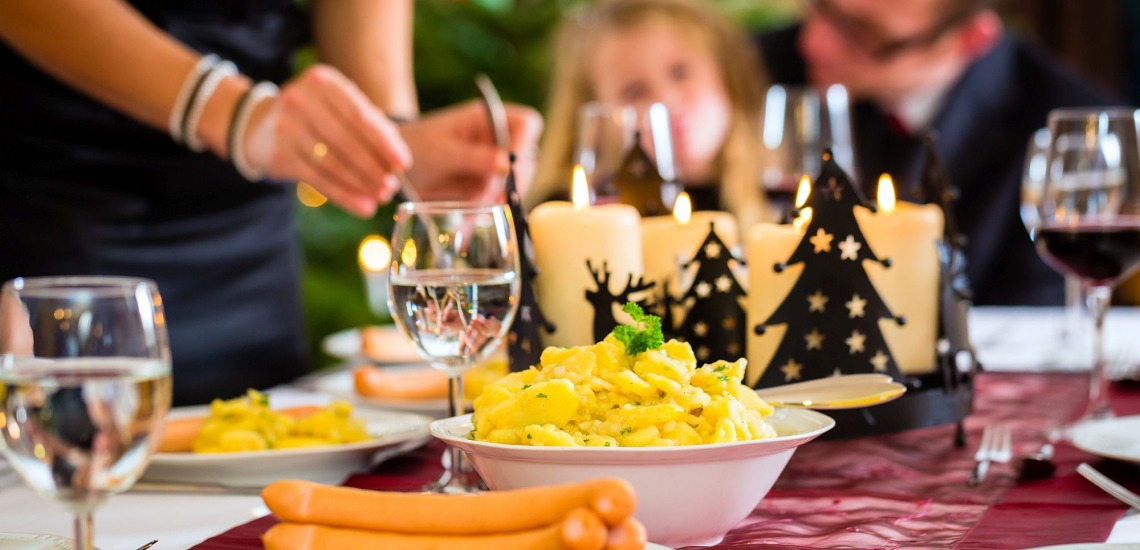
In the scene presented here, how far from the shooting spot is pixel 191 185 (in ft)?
6.59

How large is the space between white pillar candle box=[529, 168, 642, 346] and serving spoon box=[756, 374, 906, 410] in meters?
0.21

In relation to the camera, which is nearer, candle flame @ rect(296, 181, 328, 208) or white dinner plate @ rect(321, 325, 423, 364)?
white dinner plate @ rect(321, 325, 423, 364)

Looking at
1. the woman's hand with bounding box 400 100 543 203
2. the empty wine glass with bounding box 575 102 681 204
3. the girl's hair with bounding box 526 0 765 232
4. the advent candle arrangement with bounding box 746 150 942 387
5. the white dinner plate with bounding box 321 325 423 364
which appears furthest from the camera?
the girl's hair with bounding box 526 0 765 232

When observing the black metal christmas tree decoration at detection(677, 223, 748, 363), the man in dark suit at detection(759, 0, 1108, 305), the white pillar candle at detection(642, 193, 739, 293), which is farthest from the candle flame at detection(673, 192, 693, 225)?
the man in dark suit at detection(759, 0, 1108, 305)

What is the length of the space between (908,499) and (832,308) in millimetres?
206

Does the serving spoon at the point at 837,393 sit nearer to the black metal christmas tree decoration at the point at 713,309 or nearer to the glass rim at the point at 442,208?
the black metal christmas tree decoration at the point at 713,309

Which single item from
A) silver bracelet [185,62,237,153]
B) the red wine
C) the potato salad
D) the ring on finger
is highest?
silver bracelet [185,62,237,153]

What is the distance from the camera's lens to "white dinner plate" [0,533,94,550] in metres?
0.77

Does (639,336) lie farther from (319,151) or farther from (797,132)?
(797,132)

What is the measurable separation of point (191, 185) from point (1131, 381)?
5.31 feet

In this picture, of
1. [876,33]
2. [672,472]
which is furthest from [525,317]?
[876,33]

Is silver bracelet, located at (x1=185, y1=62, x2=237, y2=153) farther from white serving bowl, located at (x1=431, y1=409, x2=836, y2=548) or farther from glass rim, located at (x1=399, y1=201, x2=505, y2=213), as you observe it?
white serving bowl, located at (x1=431, y1=409, x2=836, y2=548)

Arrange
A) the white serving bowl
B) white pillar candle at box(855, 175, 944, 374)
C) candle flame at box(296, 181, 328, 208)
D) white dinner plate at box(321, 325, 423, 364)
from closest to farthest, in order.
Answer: the white serving bowl → white pillar candle at box(855, 175, 944, 374) → white dinner plate at box(321, 325, 423, 364) → candle flame at box(296, 181, 328, 208)

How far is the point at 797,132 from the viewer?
209 cm
